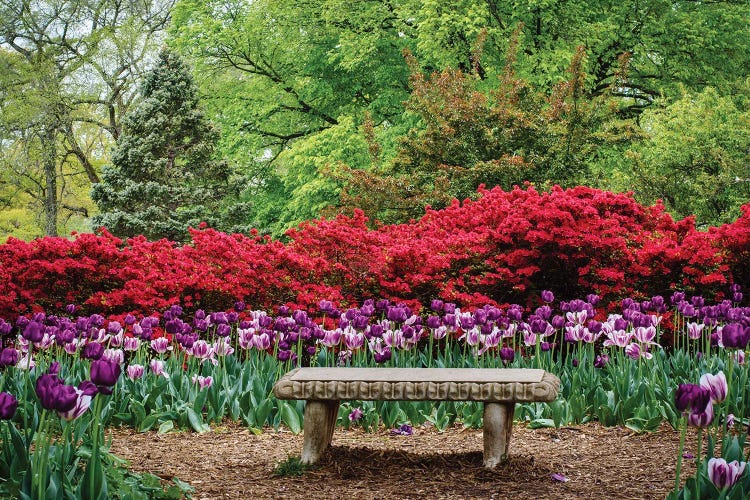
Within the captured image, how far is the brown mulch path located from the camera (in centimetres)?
358

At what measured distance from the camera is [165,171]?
1628 cm

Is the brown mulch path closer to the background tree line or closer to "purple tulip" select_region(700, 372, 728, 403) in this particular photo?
"purple tulip" select_region(700, 372, 728, 403)

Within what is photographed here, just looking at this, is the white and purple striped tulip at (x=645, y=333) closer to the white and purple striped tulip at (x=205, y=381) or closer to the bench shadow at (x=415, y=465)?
the bench shadow at (x=415, y=465)

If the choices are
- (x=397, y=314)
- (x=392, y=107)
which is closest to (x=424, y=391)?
(x=397, y=314)

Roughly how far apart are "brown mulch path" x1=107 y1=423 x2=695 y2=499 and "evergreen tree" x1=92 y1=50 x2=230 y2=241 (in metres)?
11.5

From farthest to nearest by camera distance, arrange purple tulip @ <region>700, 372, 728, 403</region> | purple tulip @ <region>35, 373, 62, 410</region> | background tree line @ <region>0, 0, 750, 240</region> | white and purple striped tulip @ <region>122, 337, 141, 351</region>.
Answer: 1. background tree line @ <region>0, 0, 750, 240</region>
2. white and purple striped tulip @ <region>122, 337, 141, 351</region>
3. purple tulip @ <region>700, 372, 728, 403</region>
4. purple tulip @ <region>35, 373, 62, 410</region>

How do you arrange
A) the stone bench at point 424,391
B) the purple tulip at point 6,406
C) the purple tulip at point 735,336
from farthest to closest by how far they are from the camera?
the stone bench at point 424,391, the purple tulip at point 735,336, the purple tulip at point 6,406

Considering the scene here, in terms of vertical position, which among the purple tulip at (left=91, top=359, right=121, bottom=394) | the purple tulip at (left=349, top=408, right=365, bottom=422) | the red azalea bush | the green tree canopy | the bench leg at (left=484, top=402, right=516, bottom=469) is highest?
the green tree canopy

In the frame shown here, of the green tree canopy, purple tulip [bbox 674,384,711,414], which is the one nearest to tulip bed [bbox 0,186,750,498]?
purple tulip [bbox 674,384,711,414]

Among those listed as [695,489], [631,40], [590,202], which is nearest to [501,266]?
[590,202]

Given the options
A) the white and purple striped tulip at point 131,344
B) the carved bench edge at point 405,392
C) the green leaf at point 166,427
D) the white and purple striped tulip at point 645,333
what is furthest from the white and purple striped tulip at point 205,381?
the white and purple striped tulip at point 645,333

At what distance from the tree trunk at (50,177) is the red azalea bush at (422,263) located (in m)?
16.0

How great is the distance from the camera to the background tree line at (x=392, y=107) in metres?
12.4

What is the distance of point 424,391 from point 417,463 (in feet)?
1.62
